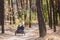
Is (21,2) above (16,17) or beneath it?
above

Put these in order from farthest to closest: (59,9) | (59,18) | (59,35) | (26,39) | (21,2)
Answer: (21,2) → (59,18) → (59,9) → (26,39) → (59,35)

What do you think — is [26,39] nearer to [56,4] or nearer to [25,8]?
[56,4]

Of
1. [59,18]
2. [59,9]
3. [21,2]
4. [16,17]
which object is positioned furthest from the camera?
[21,2]

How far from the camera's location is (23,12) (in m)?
39.6

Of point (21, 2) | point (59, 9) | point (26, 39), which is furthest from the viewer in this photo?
point (21, 2)

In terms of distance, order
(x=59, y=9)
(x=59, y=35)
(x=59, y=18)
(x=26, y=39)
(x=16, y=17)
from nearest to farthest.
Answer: (x=59, y=35), (x=26, y=39), (x=59, y=9), (x=59, y=18), (x=16, y=17)

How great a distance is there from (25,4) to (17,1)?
2.02 meters

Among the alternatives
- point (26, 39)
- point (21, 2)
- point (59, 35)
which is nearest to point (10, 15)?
point (21, 2)

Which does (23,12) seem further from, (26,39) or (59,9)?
(26,39)

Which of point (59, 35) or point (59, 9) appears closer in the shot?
point (59, 35)

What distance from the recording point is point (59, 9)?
30141 mm

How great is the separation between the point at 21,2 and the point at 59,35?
2517 cm

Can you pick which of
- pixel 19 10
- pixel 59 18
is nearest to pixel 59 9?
pixel 59 18

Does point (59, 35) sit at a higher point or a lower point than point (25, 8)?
lower
